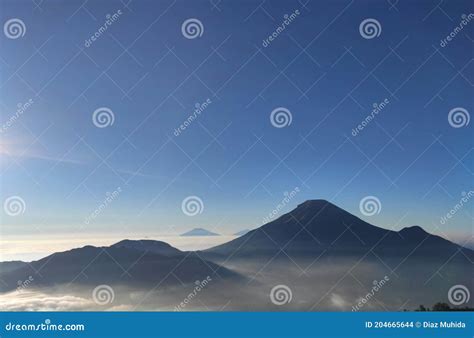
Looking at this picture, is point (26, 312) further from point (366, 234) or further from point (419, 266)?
point (419, 266)

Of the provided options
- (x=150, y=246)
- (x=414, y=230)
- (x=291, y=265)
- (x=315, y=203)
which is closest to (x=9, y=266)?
(x=150, y=246)

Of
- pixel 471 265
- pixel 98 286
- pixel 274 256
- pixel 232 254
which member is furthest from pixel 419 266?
pixel 98 286

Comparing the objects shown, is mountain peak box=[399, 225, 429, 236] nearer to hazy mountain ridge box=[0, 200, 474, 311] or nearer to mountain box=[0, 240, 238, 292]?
hazy mountain ridge box=[0, 200, 474, 311]

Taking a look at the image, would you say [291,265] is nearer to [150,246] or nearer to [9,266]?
[150,246]

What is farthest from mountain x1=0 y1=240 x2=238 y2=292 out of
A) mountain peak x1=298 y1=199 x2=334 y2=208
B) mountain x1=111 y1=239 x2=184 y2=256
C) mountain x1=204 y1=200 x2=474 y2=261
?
mountain peak x1=298 y1=199 x2=334 y2=208

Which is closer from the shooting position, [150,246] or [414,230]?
[414,230]

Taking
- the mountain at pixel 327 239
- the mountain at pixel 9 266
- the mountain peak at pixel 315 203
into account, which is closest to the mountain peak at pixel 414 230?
the mountain at pixel 327 239
